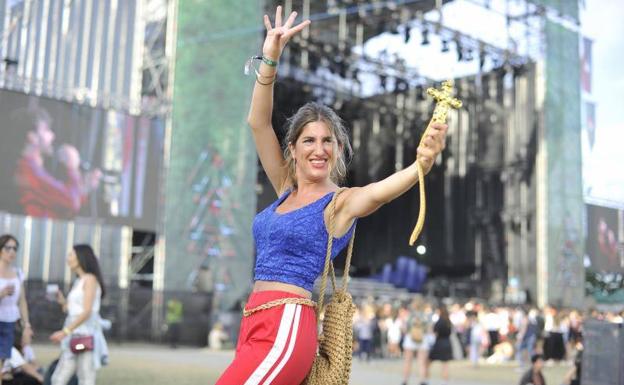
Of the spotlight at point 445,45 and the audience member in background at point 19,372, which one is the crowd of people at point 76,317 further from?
the spotlight at point 445,45

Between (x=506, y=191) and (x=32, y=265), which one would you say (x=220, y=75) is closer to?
(x=32, y=265)

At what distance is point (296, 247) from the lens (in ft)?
8.67

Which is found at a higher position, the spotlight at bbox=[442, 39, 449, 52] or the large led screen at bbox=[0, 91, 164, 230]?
the spotlight at bbox=[442, 39, 449, 52]

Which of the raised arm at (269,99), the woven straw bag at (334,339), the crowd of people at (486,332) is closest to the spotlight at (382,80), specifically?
the crowd of people at (486,332)

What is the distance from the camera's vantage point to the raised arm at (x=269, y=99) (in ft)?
9.53

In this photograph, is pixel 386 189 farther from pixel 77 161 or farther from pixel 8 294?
pixel 77 161

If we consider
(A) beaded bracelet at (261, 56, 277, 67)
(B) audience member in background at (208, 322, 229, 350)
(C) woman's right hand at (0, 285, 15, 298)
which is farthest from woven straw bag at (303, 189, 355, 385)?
(B) audience member in background at (208, 322, 229, 350)

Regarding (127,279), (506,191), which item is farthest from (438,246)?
(127,279)

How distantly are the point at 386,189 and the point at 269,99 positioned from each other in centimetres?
71

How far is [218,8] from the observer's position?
75.9 feet

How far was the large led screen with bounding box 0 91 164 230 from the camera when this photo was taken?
1931 centimetres

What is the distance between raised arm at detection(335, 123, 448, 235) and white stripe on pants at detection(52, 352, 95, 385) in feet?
14.6

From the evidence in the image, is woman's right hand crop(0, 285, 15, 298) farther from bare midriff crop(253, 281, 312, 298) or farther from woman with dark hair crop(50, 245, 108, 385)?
bare midriff crop(253, 281, 312, 298)

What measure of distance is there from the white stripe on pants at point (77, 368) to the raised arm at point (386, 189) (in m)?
4.44
